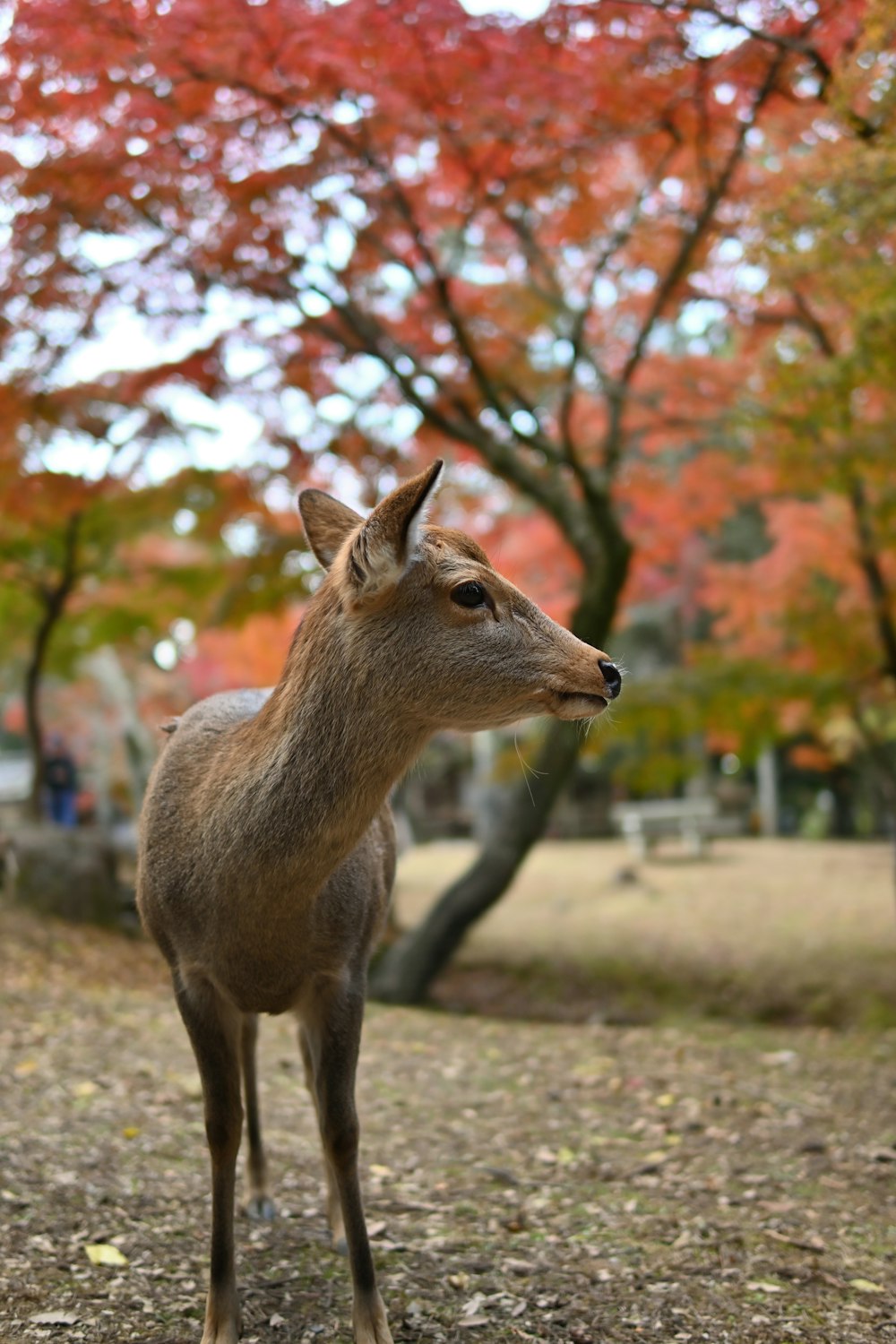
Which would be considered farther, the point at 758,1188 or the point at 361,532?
the point at 758,1188

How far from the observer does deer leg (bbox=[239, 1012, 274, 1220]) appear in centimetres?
391

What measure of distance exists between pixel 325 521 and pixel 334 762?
2.49ft

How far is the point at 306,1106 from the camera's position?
537 cm

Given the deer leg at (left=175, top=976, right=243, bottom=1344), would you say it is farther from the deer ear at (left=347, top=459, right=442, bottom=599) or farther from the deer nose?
the deer nose

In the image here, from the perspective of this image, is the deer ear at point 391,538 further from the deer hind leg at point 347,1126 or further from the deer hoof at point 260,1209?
the deer hoof at point 260,1209

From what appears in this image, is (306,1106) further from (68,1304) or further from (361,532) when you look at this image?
(361,532)

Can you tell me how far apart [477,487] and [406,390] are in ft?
17.4

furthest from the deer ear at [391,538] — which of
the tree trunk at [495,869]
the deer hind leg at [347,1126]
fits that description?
the tree trunk at [495,869]

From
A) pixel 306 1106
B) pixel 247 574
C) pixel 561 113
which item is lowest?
pixel 306 1106

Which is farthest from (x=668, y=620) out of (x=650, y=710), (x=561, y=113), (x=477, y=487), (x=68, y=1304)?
(x=68, y=1304)

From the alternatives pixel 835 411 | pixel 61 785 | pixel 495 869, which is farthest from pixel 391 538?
A: pixel 61 785

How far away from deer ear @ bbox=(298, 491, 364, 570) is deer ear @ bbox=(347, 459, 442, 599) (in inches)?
15.4

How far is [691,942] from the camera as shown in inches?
430

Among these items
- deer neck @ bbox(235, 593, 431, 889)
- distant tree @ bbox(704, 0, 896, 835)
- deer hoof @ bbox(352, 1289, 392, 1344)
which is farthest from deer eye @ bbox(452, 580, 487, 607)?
distant tree @ bbox(704, 0, 896, 835)
